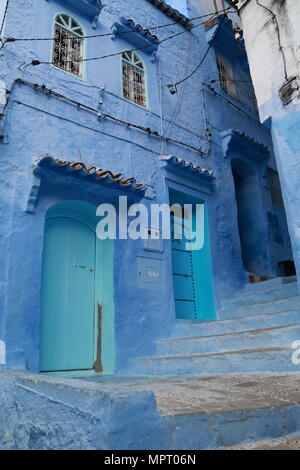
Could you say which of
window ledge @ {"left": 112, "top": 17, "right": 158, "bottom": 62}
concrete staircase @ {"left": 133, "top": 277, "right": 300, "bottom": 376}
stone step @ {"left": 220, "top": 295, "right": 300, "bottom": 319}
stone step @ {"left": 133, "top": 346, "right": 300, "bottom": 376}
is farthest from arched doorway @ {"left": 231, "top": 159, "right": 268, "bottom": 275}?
stone step @ {"left": 133, "top": 346, "right": 300, "bottom": 376}

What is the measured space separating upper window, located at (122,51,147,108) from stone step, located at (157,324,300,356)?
459cm

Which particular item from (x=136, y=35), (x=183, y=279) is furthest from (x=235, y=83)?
(x=183, y=279)

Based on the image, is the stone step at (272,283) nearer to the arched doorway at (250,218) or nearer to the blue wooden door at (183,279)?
the blue wooden door at (183,279)

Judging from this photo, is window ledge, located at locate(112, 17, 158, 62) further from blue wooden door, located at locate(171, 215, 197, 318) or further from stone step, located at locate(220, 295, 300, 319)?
stone step, located at locate(220, 295, 300, 319)

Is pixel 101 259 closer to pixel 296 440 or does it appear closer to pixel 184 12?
pixel 296 440

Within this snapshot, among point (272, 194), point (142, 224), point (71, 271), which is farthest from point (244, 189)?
point (71, 271)

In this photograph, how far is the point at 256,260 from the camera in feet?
27.8

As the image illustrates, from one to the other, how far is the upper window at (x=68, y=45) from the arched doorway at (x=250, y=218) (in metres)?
4.40

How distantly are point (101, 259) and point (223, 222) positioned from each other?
3053mm

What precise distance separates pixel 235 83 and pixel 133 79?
3.93m

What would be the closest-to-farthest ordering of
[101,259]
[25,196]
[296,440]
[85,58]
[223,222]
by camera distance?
[296,440] < [25,196] < [101,259] < [85,58] < [223,222]

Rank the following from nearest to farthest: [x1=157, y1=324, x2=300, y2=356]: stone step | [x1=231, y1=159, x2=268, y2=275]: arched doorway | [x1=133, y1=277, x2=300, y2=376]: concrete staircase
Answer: [x1=133, y1=277, x2=300, y2=376]: concrete staircase, [x1=157, y1=324, x2=300, y2=356]: stone step, [x1=231, y1=159, x2=268, y2=275]: arched doorway

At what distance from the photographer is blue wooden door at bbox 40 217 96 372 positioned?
15.7ft

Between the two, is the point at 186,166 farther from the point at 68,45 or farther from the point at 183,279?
the point at 68,45
